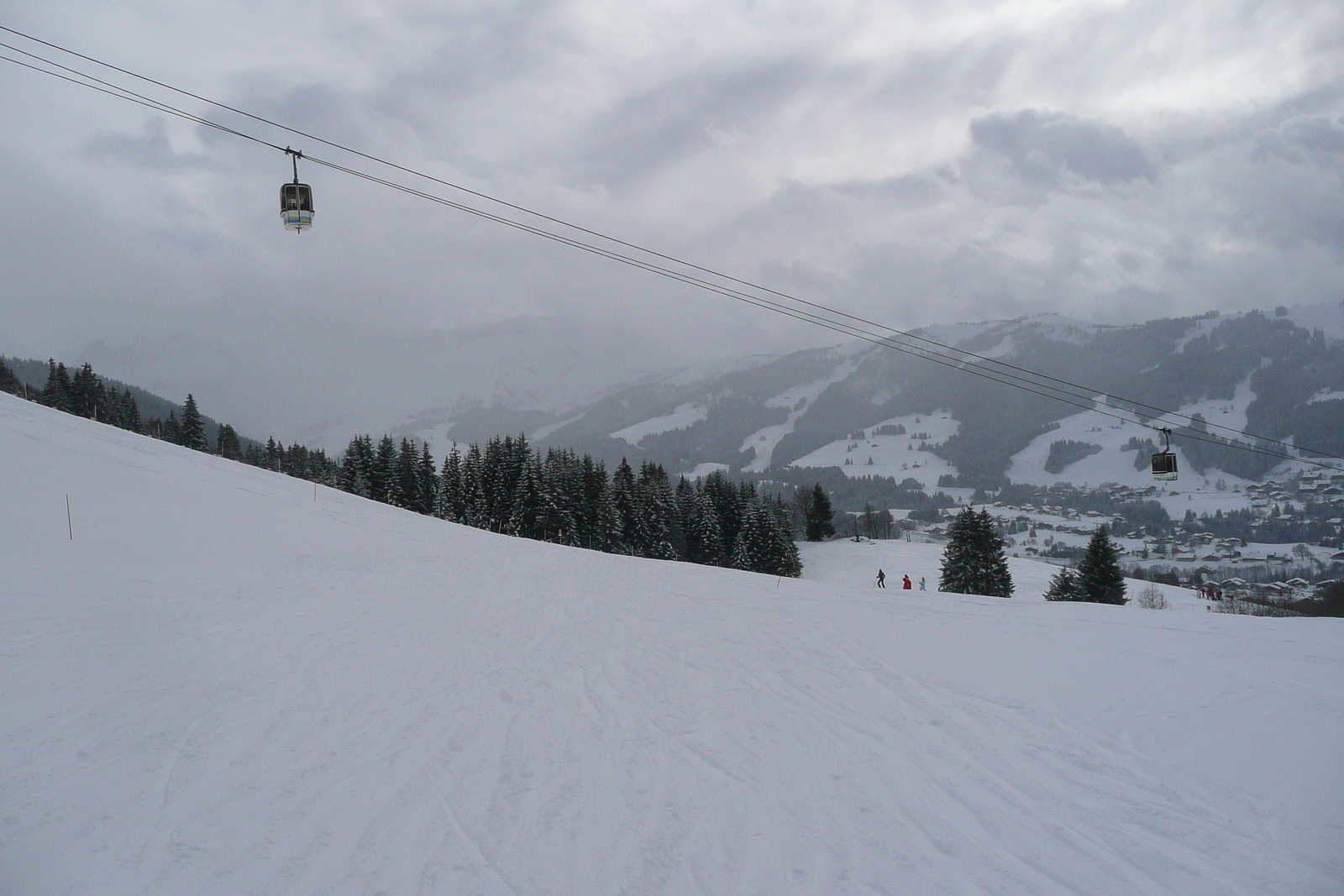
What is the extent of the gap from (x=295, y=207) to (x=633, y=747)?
36.8ft

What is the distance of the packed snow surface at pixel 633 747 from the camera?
509cm

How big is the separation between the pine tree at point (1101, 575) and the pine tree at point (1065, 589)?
377 mm

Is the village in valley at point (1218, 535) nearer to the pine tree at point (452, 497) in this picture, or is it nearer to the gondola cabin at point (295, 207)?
the pine tree at point (452, 497)

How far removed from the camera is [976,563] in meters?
47.8

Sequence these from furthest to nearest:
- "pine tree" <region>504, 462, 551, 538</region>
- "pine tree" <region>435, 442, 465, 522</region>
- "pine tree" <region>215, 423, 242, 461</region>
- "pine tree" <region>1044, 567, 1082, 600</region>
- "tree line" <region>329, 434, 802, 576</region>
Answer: "pine tree" <region>215, 423, 242, 461</region> < "pine tree" <region>435, 442, 465, 522</region> < "tree line" <region>329, 434, 802, 576</region> < "pine tree" <region>504, 462, 551, 538</region> < "pine tree" <region>1044, 567, 1082, 600</region>

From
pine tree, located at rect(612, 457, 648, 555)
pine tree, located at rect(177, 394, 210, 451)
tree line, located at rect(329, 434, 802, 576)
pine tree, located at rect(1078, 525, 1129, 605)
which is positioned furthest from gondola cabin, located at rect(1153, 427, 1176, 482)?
pine tree, located at rect(177, 394, 210, 451)

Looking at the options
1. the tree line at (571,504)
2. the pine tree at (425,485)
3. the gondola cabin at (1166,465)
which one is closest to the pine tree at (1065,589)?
the tree line at (571,504)

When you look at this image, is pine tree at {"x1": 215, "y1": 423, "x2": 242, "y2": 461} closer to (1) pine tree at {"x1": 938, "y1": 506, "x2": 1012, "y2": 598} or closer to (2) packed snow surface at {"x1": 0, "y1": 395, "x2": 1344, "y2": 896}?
(2) packed snow surface at {"x1": 0, "y1": 395, "x2": 1344, "y2": 896}

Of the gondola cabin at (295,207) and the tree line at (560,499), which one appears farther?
the tree line at (560,499)

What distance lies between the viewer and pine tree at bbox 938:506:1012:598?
4747 centimetres

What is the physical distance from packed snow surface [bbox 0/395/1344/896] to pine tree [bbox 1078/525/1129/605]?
1221 inches

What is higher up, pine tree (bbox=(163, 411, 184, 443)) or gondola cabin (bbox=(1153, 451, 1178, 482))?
pine tree (bbox=(163, 411, 184, 443))

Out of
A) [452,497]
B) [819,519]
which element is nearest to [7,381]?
[452,497]

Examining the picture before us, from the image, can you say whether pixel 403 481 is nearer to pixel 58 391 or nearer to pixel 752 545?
pixel 752 545
